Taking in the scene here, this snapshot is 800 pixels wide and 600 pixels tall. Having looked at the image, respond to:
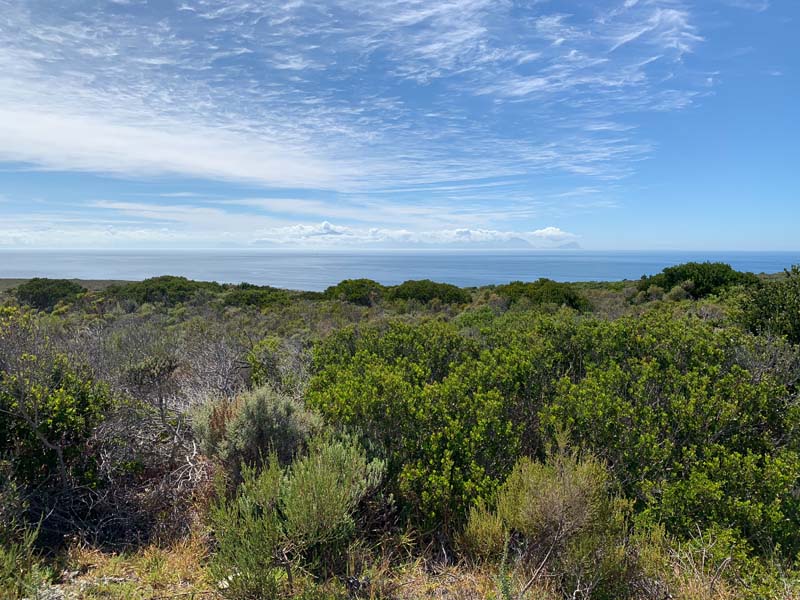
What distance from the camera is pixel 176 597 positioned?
3.28 meters

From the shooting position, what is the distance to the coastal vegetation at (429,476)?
3.23 meters

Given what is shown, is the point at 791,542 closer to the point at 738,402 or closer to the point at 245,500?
the point at 738,402

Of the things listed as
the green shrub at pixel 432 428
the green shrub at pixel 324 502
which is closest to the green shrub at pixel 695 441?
the green shrub at pixel 432 428

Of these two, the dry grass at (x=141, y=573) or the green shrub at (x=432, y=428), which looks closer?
the dry grass at (x=141, y=573)

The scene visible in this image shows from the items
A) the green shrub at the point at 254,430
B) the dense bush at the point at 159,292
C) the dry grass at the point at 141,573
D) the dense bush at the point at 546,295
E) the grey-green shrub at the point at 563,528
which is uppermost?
the dense bush at the point at 159,292

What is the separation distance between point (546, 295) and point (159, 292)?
16.1 meters

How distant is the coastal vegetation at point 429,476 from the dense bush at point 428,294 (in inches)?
573

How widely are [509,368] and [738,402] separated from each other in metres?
2.03

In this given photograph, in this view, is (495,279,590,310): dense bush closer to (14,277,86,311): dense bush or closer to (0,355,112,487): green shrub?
(0,355,112,487): green shrub

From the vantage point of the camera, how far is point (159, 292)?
794 inches

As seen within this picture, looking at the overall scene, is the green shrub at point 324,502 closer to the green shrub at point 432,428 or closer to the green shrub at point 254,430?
the green shrub at point 432,428

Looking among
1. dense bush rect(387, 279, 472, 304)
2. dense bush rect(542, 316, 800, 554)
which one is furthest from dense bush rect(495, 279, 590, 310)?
dense bush rect(542, 316, 800, 554)

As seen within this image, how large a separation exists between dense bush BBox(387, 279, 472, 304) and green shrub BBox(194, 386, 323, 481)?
15.6 meters

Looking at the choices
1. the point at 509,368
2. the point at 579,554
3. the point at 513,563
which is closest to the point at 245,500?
the point at 513,563
